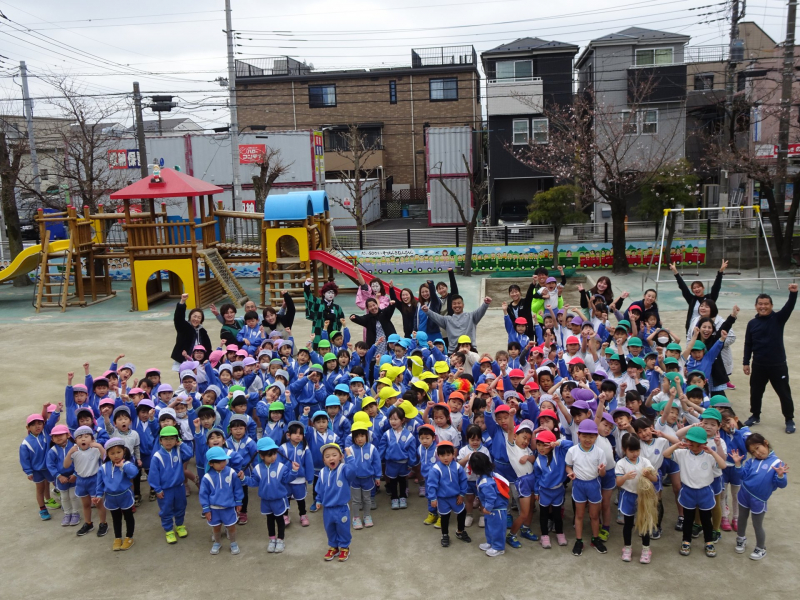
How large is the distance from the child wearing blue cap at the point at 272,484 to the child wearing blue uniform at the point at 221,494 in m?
0.14

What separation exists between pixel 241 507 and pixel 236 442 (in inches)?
27.3

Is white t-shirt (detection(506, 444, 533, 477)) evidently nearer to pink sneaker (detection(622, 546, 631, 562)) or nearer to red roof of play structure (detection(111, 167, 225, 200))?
pink sneaker (detection(622, 546, 631, 562))

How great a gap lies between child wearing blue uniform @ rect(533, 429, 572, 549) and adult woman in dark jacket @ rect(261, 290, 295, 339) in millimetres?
Result: 5146

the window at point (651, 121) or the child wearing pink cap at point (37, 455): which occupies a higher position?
the window at point (651, 121)

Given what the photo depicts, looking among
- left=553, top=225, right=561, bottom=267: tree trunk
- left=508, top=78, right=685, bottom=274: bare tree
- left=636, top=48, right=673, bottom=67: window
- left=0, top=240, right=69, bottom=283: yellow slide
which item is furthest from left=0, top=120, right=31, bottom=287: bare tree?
left=636, top=48, right=673, bottom=67: window

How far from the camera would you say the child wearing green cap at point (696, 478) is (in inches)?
235

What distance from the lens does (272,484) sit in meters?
6.37

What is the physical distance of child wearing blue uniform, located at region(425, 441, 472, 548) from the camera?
20.7 feet

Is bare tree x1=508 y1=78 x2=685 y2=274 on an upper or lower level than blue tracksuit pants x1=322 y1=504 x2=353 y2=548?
upper

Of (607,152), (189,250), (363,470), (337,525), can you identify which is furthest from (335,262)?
A: (337,525)

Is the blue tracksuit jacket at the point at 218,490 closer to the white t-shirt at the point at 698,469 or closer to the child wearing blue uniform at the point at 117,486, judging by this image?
the child wearing blue uniform at the point at 117,486

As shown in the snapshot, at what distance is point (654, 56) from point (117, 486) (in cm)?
2893

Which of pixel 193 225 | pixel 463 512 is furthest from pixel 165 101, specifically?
pixel 463 512

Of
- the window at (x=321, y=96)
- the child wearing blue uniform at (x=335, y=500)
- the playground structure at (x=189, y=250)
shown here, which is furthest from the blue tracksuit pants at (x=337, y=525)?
the window at (x=321, y=96)
